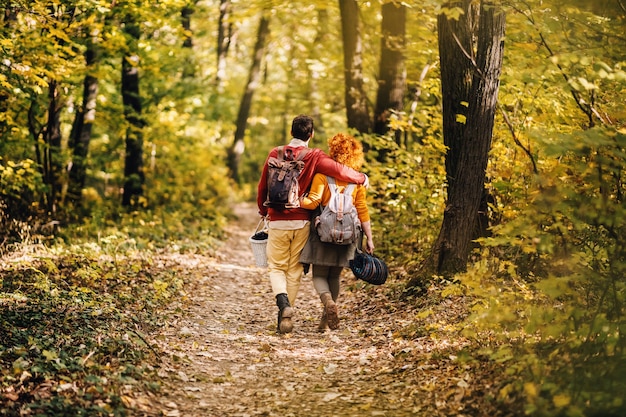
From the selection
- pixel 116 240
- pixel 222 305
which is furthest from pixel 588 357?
pixel 116 240

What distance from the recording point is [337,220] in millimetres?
6746

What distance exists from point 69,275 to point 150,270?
138 centimetres

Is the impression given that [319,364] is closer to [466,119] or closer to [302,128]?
[302,128]

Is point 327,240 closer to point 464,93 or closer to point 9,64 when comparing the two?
point 464,93

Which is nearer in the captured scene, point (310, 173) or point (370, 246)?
point (310, 173)

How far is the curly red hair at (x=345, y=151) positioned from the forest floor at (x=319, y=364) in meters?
1.84

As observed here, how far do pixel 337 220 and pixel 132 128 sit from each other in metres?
8.59

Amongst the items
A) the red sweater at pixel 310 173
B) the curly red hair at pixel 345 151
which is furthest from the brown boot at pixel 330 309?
the curly red hair at pixel 345 151

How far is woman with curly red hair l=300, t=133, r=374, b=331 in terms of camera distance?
6.87m

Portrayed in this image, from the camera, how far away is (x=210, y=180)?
67.2 feet

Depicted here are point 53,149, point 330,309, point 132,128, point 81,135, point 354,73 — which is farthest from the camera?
point 132,128

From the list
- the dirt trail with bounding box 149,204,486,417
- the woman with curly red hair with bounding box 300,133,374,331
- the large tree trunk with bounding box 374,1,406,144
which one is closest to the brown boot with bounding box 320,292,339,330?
the woman with curly red hair with bounding box 300,133,374,331

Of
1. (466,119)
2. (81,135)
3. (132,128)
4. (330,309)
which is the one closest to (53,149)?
(81,135)

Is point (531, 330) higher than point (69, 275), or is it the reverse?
point (531, 330)
